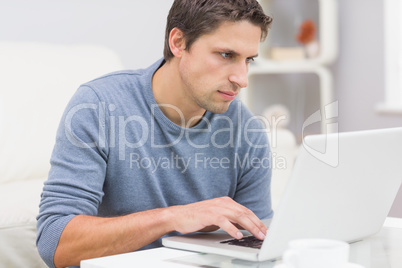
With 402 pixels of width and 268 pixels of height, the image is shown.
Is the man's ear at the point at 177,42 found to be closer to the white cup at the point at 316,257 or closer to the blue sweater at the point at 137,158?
the blue sweater at the point at 137,158

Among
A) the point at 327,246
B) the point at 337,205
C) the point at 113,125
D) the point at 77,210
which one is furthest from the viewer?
the point at 113,125

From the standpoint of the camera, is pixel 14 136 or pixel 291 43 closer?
pixel 14 136

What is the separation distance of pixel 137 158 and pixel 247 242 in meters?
0.43

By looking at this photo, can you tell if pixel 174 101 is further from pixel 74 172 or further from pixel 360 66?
pixel 360 66

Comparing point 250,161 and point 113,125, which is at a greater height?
point 113,125

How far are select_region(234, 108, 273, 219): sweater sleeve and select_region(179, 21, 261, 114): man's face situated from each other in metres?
0.15

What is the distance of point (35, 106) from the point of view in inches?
81.1

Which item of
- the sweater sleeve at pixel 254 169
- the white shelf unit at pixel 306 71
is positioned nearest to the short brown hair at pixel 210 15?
the sweater sleeve at pixel 254 169

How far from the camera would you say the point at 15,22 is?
2338 millimetres

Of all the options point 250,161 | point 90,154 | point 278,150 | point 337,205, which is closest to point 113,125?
point 90,154

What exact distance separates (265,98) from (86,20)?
1332mm

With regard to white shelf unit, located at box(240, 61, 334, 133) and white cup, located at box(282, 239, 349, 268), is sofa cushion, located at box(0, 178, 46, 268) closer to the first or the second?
white cup, located at box(282, 239, 349, 268)

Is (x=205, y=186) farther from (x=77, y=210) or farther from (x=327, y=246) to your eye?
(x=327, y=246)

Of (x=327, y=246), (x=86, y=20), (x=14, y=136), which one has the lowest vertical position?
(x=14, y=136)
